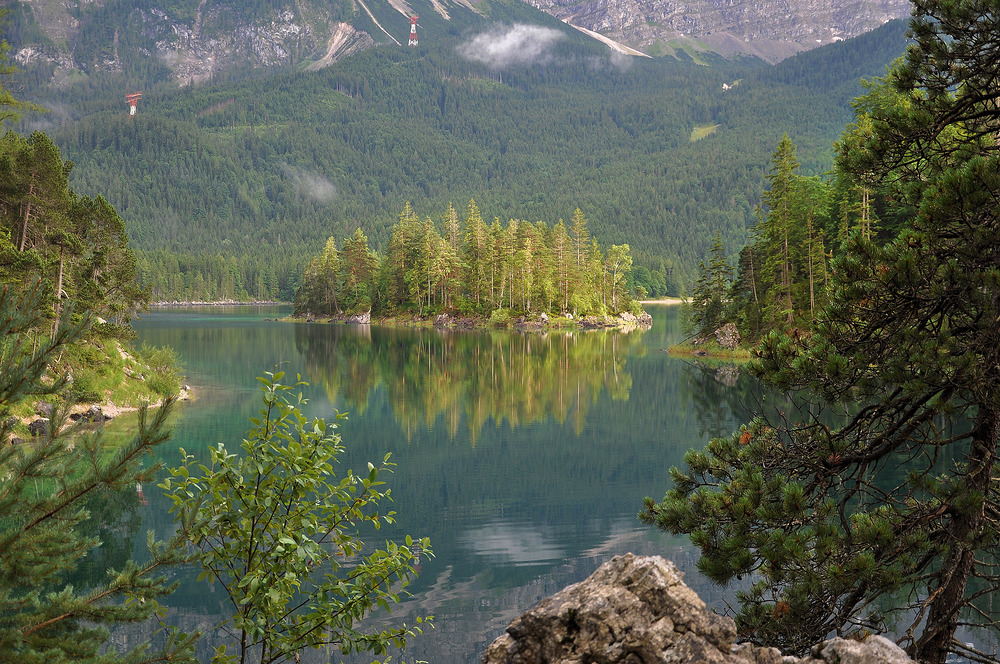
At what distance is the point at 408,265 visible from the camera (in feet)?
360

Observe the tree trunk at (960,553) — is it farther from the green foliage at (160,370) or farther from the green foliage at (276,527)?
the green foliage at (160,370)

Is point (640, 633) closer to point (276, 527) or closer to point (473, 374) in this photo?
point (276, 527)

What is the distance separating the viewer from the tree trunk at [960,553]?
7691 mm

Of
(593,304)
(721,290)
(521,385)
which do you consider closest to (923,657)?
(521,385)

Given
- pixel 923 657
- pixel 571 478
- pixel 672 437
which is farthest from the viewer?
pixel 672 437

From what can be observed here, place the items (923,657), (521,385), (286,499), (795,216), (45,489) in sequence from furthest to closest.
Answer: (795,216) → (521,385) → (45,489) → (923,657) → (286,499)

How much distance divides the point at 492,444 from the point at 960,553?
2426 centimetres

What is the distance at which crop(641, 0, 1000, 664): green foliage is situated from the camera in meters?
7.63

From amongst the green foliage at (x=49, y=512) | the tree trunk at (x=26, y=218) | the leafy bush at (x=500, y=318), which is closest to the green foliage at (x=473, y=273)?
the leafy bush at (x=500, y=318)

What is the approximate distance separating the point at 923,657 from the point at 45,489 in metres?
22.0

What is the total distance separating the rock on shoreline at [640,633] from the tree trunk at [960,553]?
153 cm

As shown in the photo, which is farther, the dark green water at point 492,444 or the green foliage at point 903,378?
the dark green water at point 492,444

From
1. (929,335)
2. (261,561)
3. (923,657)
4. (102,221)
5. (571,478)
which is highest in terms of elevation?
(102,221)

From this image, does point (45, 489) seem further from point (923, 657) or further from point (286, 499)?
point (923, 657)
